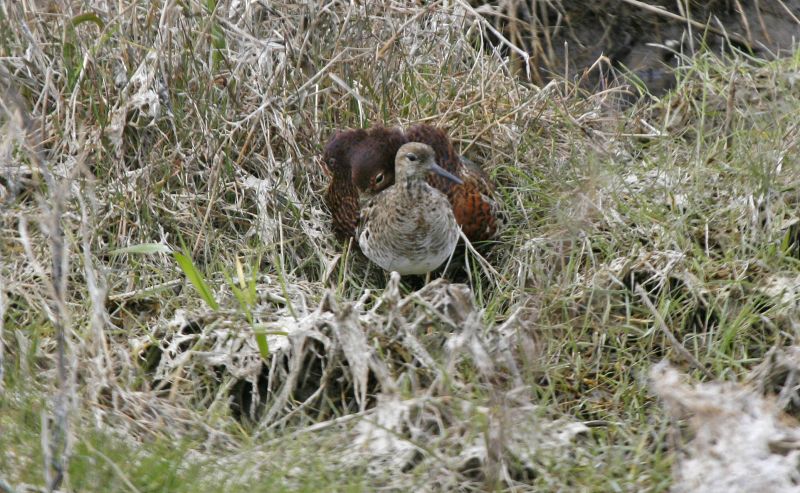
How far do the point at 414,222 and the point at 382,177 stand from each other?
0.40 m

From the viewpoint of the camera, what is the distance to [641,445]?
9.66 feet

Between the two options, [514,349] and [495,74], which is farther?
[495,74]

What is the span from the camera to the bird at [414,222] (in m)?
3.89

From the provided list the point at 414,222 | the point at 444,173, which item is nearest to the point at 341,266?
the point at 414,222

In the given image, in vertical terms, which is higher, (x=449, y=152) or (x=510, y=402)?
(x=449, y=152)

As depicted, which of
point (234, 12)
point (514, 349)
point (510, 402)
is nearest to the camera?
point (510, 402)

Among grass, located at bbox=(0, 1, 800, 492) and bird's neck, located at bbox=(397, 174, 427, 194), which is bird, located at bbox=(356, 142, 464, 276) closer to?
bird's neck, located at bbox=(397, 174, 427, 194)

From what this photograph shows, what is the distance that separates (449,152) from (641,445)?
158cm

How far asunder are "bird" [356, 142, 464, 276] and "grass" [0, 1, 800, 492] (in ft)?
0.58

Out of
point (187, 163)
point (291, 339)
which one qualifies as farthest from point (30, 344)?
point (187, 163)

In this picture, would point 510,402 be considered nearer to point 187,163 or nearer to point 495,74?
point 187,163

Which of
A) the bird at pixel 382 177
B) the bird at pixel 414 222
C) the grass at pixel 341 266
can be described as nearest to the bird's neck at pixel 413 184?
the bird at pixel 414 222

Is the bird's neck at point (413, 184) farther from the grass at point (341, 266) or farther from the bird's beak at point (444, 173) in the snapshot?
the grass at point (341, 266)

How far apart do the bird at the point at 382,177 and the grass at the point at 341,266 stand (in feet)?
0.44
